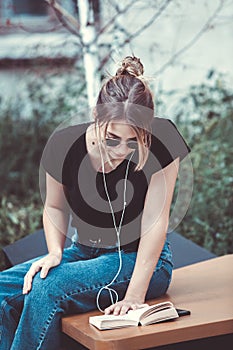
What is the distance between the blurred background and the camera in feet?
14.7

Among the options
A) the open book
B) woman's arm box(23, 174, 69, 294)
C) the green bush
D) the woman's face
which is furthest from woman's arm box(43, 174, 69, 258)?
the green bush

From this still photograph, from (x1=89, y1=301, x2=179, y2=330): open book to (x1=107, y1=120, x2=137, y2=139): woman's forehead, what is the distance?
Result: 0.53 metres

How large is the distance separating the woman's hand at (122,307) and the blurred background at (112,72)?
5.72ft

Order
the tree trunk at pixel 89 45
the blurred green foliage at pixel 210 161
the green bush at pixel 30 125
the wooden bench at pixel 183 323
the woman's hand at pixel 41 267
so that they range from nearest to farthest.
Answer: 1. the wooden bench at pixel 183 323
2. the woman's hand at pixel 41 267
3. the blurred green foliage at pixel 210 161
4. the tree trunk at pixel 89 45
5. the green bush at pixel 30 125

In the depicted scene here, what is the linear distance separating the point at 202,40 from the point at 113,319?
390cm

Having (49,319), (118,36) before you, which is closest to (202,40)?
(118,36)

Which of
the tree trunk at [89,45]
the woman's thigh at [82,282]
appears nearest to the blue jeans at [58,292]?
the woman's thigh at [82,282]

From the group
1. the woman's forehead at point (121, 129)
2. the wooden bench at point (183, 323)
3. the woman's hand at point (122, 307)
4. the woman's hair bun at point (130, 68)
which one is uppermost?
the woman's hair bun at point (130, 68)

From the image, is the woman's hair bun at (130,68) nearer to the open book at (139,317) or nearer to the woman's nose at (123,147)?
the woman's nose at (123,147)

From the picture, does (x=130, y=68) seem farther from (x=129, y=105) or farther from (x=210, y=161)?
(x=210, y=161)

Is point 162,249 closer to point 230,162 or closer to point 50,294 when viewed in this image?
point 50,294

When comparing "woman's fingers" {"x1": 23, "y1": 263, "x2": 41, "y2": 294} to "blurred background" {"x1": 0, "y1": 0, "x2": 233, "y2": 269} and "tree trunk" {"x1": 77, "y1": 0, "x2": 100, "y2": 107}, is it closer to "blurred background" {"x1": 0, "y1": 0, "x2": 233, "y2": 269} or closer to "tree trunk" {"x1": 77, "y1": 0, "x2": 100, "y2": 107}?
"blurred background" {"x1": 0, "y1": 0, "x2": 233, "y2": 269}

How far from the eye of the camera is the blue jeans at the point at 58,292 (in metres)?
2.50

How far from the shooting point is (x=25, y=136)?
18.1ft
